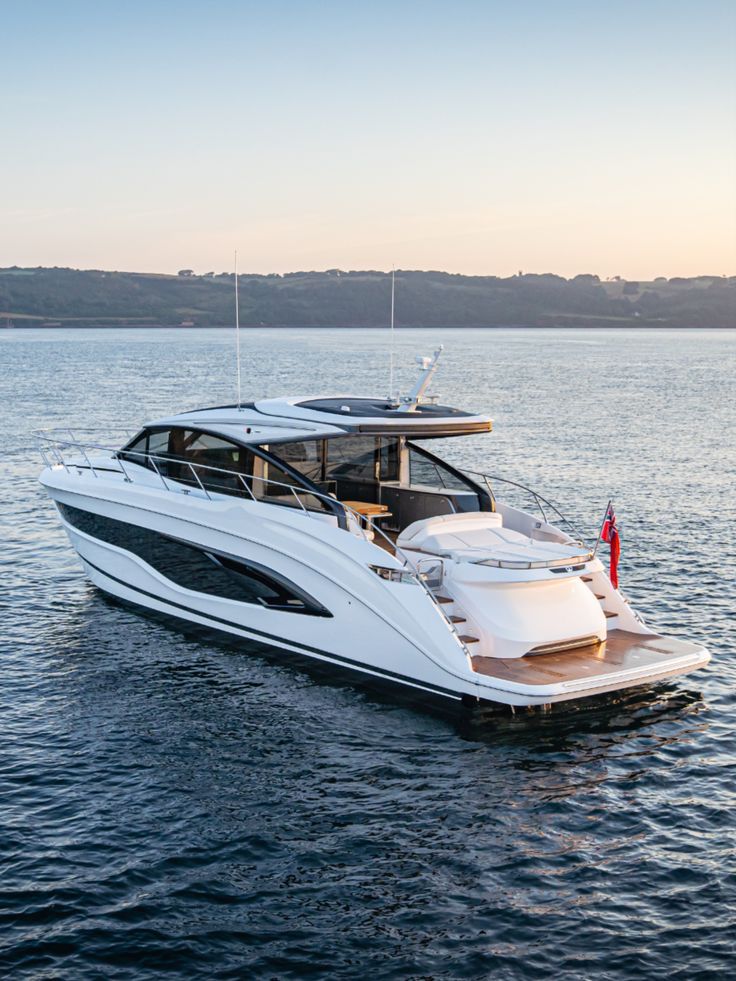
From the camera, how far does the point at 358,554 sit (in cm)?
1350

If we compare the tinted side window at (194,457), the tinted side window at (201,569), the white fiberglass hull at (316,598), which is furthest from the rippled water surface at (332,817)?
the tinted side window at (194,457)

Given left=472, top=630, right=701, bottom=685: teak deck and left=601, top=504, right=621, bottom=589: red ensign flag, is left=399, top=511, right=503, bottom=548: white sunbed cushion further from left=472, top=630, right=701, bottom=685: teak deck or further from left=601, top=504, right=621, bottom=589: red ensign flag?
left=472, top=630, right=701, bottom=685: teak deck

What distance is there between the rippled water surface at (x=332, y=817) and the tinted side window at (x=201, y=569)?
84 cm

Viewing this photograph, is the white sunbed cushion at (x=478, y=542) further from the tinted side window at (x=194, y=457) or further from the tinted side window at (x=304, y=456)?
the tinted side window at (x=194, y=457)

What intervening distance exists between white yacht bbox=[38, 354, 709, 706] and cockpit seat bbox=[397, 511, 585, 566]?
3 cm

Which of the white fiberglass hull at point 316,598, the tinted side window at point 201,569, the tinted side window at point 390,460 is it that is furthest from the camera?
the tinted side window at point 390,460

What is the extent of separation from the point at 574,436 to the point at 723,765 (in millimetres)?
32939

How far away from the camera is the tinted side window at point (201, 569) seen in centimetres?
1448

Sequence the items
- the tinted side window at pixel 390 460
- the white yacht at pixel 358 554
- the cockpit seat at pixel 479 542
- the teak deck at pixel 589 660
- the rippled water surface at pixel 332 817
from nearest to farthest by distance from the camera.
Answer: the rippled water surface at pixel 332 817 < the teak deck at pixel 589 660 < the white yacht at pixel 358 554 < the cockpit seat at pixel 479 542 < the tinted side window at pixel 390 460

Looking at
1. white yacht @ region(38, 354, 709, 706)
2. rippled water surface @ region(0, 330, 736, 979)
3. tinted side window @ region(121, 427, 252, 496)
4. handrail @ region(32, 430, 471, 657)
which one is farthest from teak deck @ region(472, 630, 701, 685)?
tinted side window @ region(121, 427, 252, 496)

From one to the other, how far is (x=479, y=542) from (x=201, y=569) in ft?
13.5

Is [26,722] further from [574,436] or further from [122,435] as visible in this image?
[574,436]

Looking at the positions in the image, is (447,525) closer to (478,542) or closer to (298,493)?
(478,542)

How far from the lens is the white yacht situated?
12.8 metres
